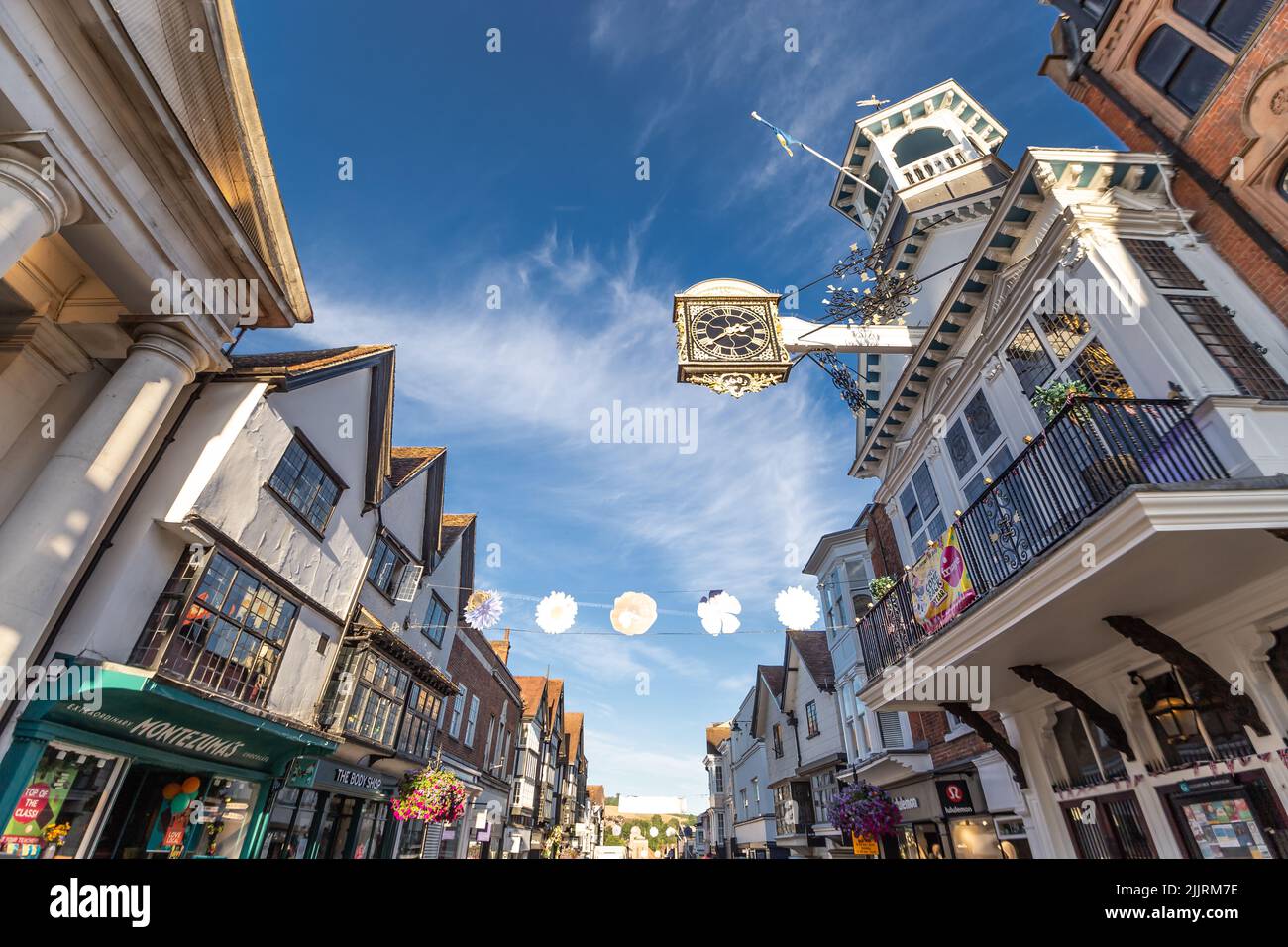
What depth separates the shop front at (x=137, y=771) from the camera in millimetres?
8445

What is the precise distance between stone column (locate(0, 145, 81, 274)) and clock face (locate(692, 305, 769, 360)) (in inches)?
360

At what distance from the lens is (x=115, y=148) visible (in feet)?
26.0

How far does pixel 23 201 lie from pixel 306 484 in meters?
8.45

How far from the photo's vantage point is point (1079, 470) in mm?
6574

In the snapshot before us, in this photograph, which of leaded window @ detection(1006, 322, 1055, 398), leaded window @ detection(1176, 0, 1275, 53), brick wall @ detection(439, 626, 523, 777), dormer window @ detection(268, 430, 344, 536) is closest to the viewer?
leaded window @ detection(1176, 0, 1275, 53)

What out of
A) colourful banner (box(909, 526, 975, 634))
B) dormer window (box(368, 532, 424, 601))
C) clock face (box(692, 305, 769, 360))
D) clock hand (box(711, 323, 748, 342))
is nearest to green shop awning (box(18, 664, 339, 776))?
dormer window (box(368, 532, 424, 601))

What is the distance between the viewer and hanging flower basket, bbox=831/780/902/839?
600 inches

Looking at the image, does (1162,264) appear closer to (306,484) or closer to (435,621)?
(306,484)

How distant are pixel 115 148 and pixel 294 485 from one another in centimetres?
762

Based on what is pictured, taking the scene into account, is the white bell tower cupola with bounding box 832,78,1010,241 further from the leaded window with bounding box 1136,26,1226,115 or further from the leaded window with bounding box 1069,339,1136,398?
the leaded window with bounding box 1069,339,1136,398

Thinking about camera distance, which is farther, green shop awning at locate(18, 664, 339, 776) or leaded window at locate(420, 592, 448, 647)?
leaded window at locate(420, 592, 448, 647)

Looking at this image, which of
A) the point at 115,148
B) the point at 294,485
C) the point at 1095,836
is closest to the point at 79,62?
the point at 115,148
